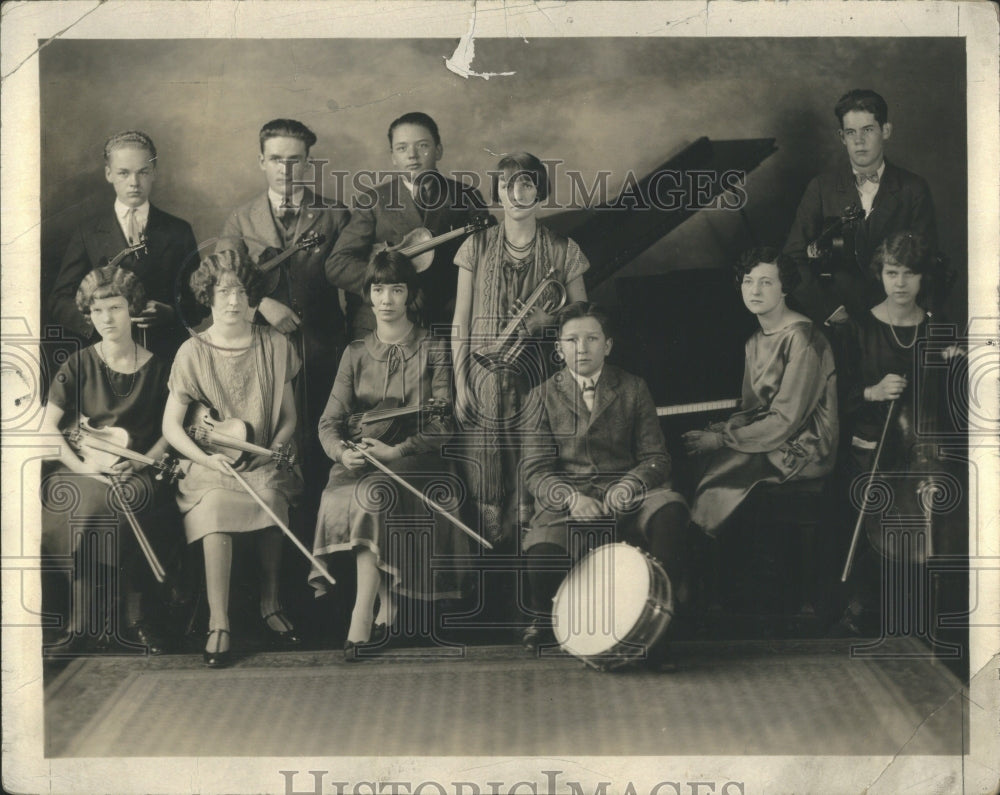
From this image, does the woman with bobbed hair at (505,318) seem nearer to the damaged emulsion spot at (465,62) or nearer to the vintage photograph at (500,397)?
the vintage photograph at (500,397)

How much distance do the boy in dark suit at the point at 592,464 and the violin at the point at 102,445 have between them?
6.43ft

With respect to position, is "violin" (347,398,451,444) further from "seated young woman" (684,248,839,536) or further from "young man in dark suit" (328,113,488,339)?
"seated young woman" (684,248,839,536)

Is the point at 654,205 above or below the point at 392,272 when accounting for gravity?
above

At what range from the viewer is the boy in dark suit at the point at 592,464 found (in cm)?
564

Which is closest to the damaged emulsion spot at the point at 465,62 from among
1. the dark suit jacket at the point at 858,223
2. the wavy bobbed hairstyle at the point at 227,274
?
the wavy bobbed hairstyle at the point at 227,274

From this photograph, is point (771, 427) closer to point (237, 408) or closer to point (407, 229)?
point (407, 229)

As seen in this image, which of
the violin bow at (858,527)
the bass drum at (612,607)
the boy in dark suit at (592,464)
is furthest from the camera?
the violin bow at (858,527)

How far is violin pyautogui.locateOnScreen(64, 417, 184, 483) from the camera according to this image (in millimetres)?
5730

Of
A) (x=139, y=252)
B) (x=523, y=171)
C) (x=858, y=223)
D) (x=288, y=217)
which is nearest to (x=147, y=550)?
(x=139, y=252)

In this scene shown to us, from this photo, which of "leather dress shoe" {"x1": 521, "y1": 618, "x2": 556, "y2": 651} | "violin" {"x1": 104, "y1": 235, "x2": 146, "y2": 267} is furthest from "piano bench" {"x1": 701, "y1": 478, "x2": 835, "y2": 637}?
"violin" {"x1": 104, "y1": 235, "x2": 146, "y2": 267}

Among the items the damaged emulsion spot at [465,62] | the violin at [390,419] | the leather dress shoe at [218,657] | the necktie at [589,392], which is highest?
the damaged emulsion spot at [465,62]

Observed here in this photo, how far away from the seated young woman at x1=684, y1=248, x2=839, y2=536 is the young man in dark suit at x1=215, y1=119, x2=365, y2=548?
6.28ft

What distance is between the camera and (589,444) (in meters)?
5.66

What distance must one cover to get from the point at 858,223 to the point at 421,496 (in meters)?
2.69
